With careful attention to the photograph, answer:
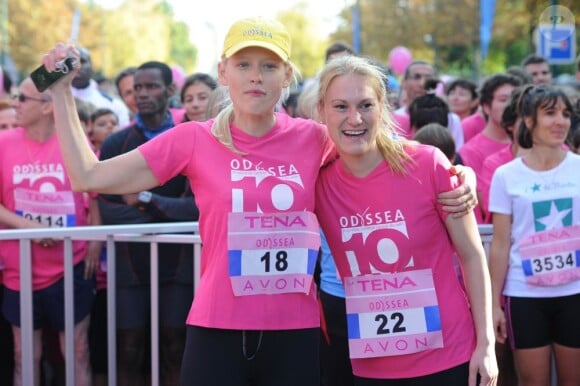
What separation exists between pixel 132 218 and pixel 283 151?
2462 millimetres

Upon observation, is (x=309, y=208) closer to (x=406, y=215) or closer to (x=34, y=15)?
(x=406, y=215)

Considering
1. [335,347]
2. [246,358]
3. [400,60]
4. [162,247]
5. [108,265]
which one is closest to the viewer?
[246,358]

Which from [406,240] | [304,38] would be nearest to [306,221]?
[406,240]

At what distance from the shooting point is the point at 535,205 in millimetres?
4523

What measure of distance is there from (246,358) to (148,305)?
215 cm

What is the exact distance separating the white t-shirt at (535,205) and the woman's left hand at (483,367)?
4.86 feet

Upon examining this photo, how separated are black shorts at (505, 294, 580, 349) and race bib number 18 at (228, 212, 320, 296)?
1784mm

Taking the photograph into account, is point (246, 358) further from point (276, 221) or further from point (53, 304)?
point (53, 304)

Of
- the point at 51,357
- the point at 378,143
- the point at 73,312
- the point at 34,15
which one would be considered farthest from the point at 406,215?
the point at 34,15

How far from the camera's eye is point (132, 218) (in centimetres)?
546

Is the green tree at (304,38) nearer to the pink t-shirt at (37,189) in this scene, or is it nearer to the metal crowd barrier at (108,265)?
the pink t-shirt at (37,189)

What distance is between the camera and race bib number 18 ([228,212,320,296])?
122 inches

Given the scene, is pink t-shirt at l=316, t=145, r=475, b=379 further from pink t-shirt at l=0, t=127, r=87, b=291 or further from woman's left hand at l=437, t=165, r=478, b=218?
pink t-shirt at l=0, t=127, r=87, b=291

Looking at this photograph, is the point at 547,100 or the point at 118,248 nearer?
the point at 547,100
